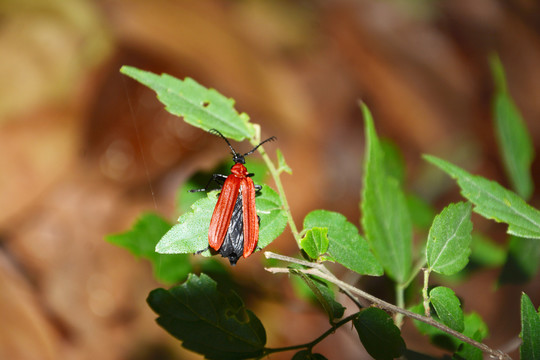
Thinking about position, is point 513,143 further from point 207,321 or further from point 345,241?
point 207,321

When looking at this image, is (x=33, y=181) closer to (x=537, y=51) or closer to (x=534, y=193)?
(x=534, y=193)

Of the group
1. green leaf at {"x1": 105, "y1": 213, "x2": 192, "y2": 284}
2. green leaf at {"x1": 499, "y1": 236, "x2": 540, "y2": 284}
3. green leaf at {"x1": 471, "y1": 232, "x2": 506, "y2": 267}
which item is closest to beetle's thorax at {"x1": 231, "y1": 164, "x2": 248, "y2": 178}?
green leaf at {"x1": 105, "y1": 213, "x2": 192, "y2": 284}

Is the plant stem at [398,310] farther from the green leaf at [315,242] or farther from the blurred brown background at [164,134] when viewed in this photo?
the blurred brown background at [164,134]

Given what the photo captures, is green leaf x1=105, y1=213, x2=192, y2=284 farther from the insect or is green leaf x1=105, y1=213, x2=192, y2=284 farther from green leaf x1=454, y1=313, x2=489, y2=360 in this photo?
green leaf x1=454, y1=313, x2=489, y2=360

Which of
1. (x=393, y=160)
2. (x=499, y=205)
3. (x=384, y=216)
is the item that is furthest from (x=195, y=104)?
(x=393, y=160)

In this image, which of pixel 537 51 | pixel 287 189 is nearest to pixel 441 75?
pixel 537 51

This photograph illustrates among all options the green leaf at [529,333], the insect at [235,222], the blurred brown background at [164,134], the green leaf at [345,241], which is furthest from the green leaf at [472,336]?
the blurred brown background at [164,134]

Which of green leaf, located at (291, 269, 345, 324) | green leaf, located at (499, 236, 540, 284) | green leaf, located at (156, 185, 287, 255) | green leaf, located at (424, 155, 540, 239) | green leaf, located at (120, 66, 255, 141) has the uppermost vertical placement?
green leaf, located at (120, 66, 255, 141)
